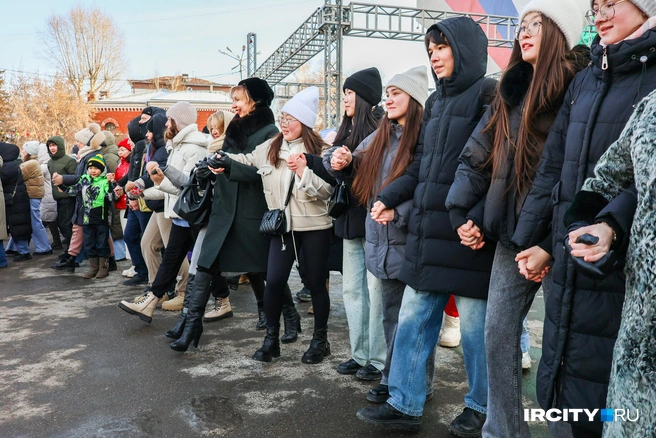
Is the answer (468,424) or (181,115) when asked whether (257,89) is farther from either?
(468,424)

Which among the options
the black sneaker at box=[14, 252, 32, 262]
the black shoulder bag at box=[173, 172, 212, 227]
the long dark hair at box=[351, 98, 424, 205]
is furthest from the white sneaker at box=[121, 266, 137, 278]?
the long dark hair at box=[351, 98, 424, 205]

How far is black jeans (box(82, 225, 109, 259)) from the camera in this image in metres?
7.50

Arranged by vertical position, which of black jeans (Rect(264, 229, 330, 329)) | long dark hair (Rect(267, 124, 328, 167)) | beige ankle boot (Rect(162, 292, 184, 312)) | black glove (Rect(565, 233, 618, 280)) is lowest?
beige ankle boot (Rect(162, 292, 184, 312))

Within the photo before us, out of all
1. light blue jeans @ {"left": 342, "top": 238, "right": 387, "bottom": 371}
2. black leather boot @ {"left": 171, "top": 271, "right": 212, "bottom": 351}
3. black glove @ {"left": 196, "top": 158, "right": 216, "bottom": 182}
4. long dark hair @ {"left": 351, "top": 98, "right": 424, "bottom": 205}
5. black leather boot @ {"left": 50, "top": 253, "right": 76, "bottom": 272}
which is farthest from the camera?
black leather boot @ {"left": 50, "top": 253, "right": 76, "bottom": 272}

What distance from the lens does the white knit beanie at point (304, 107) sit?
4.24 meters

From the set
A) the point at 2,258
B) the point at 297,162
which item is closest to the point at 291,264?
the point at 297,162

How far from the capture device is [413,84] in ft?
11.5

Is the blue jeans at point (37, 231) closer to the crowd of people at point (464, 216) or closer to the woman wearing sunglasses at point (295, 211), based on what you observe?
the crowd of people at point (464, 216)

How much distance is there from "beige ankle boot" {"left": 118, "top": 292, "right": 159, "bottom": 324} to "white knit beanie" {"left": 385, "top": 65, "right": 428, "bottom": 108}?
3.00 m

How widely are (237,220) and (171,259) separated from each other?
1045 mm

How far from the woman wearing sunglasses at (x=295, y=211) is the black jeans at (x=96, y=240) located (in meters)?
3.81

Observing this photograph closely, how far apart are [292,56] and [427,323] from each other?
18.0 meters

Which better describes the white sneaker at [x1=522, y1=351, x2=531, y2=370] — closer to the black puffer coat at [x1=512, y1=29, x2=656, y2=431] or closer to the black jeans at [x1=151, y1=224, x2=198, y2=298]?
the black puffer coat at [x1=512, y1=29, x2=656, y2=431]

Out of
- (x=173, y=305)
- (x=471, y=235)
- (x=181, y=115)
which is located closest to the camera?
(x=471, y=235)
